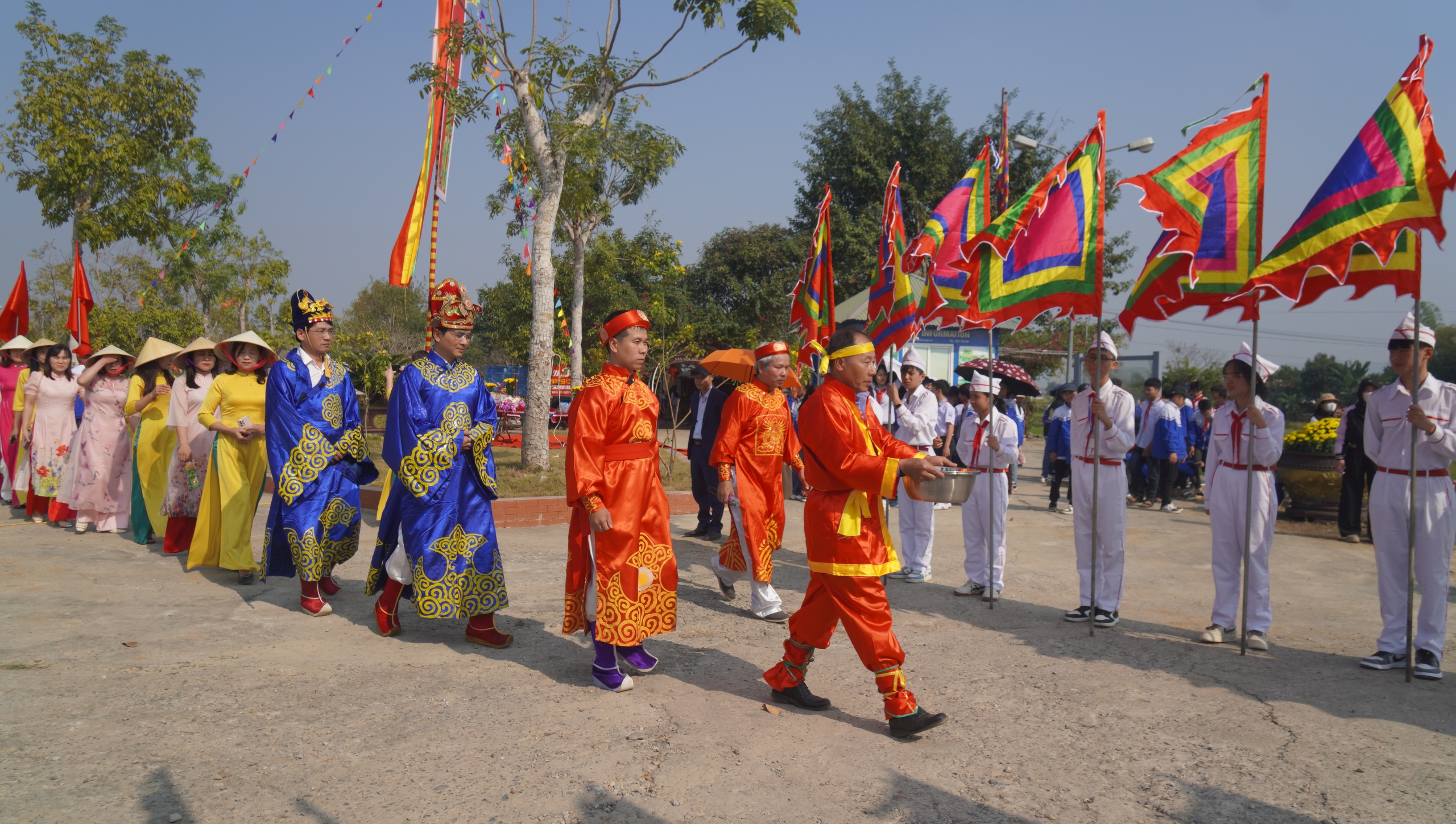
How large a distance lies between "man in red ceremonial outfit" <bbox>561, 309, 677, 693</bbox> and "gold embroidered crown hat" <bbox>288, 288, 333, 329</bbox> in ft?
7.84

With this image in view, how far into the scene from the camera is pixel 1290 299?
4855 mm

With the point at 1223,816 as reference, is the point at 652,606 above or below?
above

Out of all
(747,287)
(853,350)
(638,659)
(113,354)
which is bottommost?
(638,659)

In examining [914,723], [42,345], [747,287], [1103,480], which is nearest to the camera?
[914,723]

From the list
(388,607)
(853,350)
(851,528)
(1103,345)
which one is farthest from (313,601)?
(1103,345)

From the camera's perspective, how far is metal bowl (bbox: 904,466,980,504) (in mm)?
3479

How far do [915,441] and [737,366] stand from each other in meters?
2.38

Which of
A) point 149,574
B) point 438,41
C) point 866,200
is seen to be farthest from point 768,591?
point 866,200

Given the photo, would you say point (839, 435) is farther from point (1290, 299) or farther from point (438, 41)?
point (438, 41)

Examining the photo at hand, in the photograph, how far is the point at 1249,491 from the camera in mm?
4988

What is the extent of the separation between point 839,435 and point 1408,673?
3592 mm

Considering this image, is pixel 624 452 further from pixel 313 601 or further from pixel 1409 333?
pixel 1409 333

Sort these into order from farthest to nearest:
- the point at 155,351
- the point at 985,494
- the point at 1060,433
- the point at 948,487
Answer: the point at 1060,433
the point at 155,351
the point at 985,494
the point at 948,487

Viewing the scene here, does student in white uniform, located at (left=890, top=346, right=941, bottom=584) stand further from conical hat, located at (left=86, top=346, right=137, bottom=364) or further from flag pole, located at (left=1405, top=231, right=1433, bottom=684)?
conical hat, located at (left=86, top=346, right=137, bottom=364)
